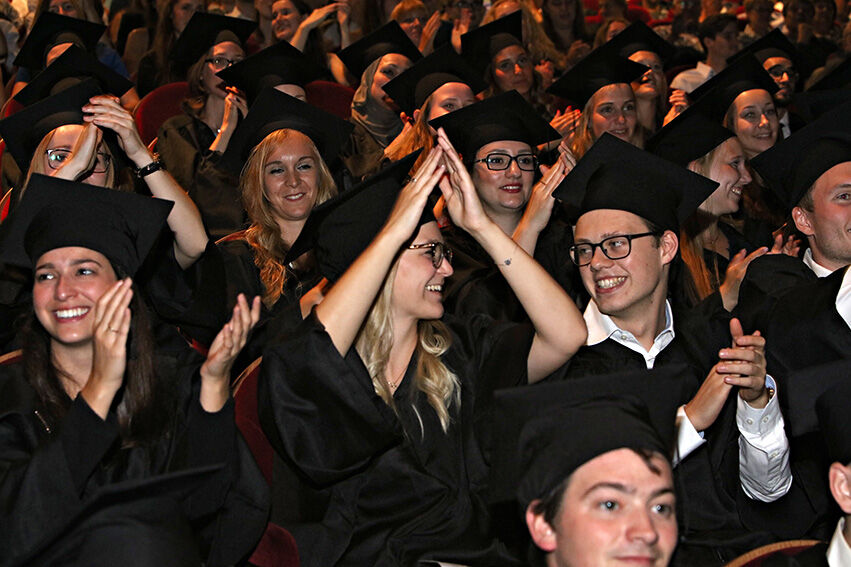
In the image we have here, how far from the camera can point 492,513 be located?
3465 mm

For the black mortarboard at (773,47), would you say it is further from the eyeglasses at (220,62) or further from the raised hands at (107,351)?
the raised hands at (107,351)

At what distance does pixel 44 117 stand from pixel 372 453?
2459mm

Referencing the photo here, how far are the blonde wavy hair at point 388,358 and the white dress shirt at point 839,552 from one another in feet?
4.20

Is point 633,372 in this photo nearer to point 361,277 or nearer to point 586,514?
point 586,514

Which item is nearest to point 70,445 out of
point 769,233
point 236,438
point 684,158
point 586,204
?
point 236,438

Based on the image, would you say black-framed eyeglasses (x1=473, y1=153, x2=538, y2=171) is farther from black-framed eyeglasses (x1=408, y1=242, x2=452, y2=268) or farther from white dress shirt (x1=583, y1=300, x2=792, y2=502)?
white dress shirt (x1=583, y1=300, x2=792, y2=502)

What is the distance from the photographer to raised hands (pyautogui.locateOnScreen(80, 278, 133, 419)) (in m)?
3.05

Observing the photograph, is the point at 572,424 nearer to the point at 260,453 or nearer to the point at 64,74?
the point at 260,453

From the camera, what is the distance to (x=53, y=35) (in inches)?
272

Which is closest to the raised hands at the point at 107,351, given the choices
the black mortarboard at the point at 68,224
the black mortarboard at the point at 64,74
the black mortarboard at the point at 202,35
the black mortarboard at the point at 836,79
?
the black mortarboard at the point at 68,224

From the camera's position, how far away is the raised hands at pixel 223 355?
3213 millimetres

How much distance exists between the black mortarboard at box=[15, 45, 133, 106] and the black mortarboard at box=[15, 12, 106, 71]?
920 millimetres

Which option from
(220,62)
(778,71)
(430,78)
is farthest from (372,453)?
(778,71)

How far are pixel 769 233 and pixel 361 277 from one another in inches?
131
